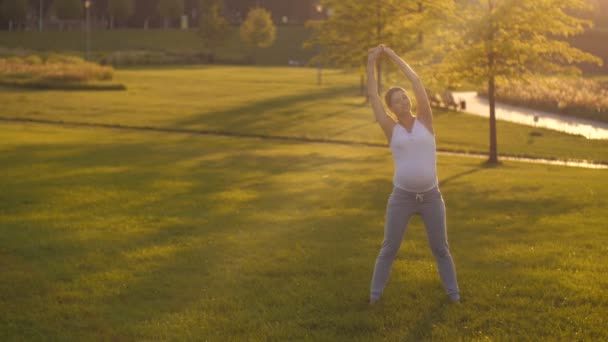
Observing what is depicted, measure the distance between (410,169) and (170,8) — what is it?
135 m

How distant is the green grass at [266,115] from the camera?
27469 millimetres

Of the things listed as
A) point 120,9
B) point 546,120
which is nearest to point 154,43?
point 120,9

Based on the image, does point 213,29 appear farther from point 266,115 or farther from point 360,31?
point 266,115

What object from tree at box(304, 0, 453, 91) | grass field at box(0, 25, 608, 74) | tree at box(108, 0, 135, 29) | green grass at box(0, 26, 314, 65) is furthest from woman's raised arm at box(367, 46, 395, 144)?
tree at box(108, 0, 135, 29)

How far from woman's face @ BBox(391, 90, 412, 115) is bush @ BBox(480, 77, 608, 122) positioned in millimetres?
27693

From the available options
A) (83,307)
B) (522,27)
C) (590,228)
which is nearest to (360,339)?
(83,307)

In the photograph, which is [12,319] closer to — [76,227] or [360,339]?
[360,339]

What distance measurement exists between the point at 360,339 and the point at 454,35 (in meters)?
15.9

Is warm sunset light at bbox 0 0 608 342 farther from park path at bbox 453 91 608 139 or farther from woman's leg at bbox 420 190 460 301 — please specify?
park path at bbox 453 91 608 139

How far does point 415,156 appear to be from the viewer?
716 cm

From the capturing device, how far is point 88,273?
924cm

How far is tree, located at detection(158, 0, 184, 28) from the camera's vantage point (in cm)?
13625

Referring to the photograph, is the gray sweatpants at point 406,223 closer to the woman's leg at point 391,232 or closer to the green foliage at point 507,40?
the woman's leg at point 391,232

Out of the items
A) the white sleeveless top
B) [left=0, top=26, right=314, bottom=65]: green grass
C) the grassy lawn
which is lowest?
the grassy lawn
